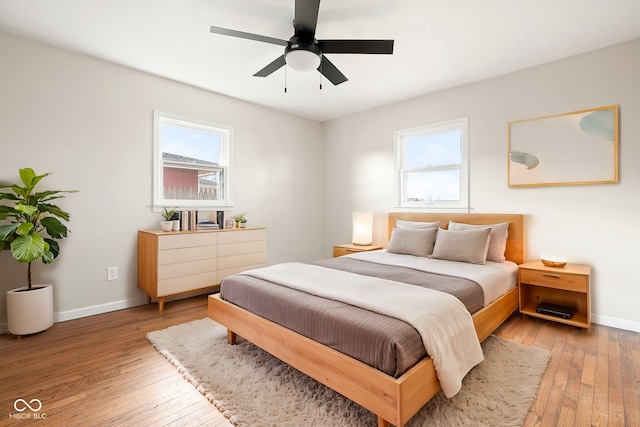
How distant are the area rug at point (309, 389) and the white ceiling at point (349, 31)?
103 inches

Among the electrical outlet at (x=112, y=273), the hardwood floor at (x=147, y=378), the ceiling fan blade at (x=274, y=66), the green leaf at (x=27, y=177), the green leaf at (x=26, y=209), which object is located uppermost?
the ceiling fan blade at (x=274, y=66)

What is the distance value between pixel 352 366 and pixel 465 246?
2081 millimetres

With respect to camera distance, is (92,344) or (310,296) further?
(92,344)

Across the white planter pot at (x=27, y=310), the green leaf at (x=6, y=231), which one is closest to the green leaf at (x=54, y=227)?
the green leaf at (x=6, y=231)

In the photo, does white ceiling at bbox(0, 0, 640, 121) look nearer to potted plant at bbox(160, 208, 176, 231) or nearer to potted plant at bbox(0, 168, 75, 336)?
potted plant at bbox(0, 168, 75, 336)

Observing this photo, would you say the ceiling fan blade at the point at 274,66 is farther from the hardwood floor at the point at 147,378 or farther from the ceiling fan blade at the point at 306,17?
the hardwood floor at the point at 147,378

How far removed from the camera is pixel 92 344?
2.47 metres

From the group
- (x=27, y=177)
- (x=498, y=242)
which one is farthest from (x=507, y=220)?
(x=27, y=177)

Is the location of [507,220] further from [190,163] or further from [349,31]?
[190,163]

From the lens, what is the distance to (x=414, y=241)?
137 inches

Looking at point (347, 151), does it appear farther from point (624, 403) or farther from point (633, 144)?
point (624, 403)

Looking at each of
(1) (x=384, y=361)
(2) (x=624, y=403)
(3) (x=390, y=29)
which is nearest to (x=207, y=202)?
(3) (x=390, y=29)

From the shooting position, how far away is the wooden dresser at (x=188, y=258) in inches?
122

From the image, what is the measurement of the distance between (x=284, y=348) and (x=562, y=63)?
3.75 metres
